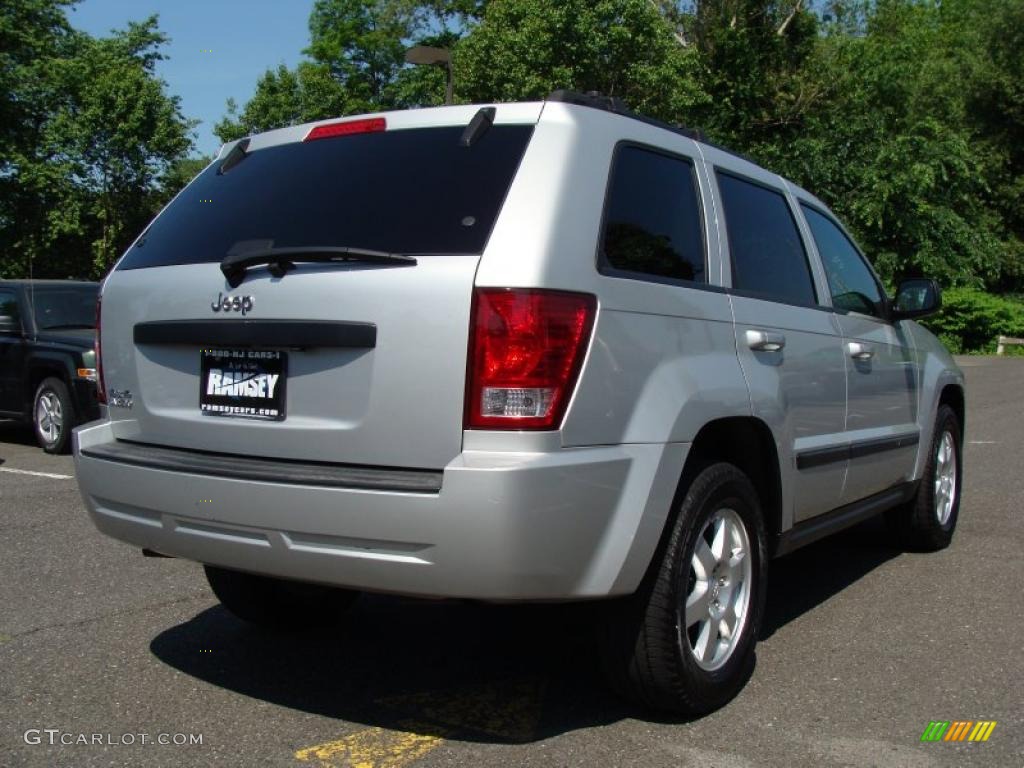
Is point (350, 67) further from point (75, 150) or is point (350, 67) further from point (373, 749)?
point (373, 749)

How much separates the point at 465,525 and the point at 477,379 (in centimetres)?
38

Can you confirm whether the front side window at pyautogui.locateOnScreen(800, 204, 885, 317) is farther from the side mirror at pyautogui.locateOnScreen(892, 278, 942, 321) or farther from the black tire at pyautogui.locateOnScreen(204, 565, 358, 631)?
the black tire at pyautogui.locateOnScreen(204, 565, 358, 631)

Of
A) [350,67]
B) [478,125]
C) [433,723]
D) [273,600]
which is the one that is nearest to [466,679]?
[433,723]

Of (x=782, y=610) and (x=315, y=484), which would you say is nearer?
(x=315, y=484)

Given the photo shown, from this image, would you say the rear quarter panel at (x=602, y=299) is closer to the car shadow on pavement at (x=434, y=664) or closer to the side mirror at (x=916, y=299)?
the car shadow on pavement at (x=434, y=664)

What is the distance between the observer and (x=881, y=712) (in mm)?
3555

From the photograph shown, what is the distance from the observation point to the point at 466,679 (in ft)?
12.7

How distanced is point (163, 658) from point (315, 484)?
1.51 meters

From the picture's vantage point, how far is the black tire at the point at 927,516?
5.75 meters

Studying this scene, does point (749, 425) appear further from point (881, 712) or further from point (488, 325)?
point (488, 325)

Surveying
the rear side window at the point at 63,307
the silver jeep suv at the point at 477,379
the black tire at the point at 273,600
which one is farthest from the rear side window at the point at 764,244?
the rear side window at the point at 63,307

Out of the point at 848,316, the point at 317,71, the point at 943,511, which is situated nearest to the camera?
the point at 848,316

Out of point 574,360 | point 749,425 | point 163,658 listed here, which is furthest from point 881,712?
point 163,658

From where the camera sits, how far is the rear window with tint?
10.2 ft
